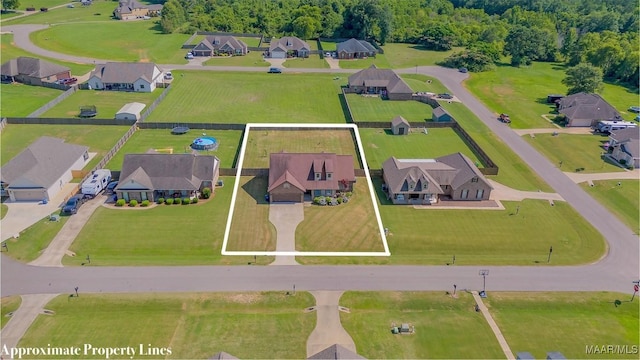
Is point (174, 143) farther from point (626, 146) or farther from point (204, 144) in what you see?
point (626, 146)

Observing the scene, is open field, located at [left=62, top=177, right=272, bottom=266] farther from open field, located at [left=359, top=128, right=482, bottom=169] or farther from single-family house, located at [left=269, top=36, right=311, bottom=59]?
single-family house, located at [left=269, top=36, right=311, bottom=59]

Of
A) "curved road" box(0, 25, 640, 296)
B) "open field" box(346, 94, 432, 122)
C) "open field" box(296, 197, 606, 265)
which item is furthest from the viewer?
"open field" box(346, 94, 432, 122)

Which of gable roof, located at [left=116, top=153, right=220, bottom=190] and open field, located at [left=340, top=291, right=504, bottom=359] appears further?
gable roof, located at [left=116, top=153, right=220, bottom=190]

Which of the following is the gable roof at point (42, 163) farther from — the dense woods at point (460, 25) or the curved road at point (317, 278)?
the dense woods at point (460, 25)

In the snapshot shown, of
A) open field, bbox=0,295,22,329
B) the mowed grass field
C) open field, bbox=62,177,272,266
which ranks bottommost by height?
open field, bbox=0,295,22,329

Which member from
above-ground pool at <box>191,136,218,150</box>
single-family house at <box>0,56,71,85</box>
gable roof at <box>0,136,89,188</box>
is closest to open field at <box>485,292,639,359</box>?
above-ground pool at <box>191,136,218,150</box>

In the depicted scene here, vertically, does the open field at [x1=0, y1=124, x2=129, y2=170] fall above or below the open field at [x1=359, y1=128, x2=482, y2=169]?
below

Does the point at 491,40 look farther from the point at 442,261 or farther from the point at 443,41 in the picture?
the point at 442,261

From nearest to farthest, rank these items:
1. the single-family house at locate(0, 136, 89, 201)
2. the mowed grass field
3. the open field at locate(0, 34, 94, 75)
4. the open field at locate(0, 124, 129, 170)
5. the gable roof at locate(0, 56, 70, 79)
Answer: the single-family house at locate(0, 136, 89, 201) → the open field at locate(0, 124, 129, 170) → the mowed grass field → the gable roof at locate(0, 56, 70, 79) → the open field at locate(0, 34, 94, 75)
